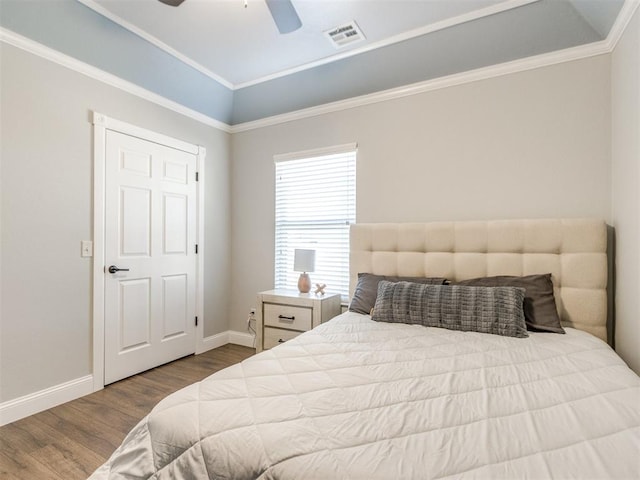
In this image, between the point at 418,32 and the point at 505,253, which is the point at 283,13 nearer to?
the point at 418,32

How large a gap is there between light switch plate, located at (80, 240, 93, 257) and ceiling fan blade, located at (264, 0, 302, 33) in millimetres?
2084

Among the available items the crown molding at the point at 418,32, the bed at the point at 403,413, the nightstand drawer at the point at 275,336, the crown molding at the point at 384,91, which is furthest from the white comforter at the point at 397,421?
the crown molding at the point at 418,32

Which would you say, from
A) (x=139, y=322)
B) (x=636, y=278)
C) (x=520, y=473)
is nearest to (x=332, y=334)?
(x=520, y=473)

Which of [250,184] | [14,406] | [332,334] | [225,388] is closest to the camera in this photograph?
[225,388]

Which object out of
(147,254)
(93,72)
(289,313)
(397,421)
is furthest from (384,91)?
(397,421)

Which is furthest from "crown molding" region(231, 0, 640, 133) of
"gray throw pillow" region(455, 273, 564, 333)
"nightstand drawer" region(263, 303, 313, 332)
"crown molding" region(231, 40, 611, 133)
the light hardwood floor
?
the light hardwood floor

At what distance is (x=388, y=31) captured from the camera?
2.55 metres

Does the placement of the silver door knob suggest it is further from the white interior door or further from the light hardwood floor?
the light hardwood floor

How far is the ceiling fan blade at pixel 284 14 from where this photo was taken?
5.80 ft

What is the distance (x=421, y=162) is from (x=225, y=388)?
2.35 m

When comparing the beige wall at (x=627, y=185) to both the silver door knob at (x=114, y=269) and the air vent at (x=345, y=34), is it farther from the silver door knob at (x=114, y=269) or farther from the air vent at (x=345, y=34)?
the silver door knob at (x=114, y=269)

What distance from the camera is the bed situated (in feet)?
2.70

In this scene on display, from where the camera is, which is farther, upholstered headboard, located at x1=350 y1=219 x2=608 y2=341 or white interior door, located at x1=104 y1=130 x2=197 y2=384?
white interior door, located at x1=104 y1=130 x2=197 y2=384

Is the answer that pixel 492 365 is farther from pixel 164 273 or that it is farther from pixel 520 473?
pixel 164 273
